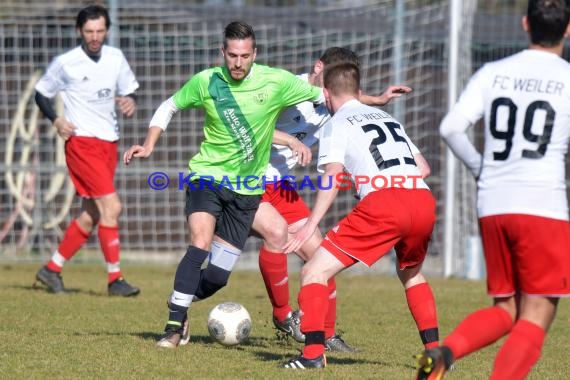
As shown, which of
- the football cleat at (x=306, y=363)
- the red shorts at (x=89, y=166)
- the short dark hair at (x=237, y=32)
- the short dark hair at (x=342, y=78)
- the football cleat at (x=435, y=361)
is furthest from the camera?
the red shorts at (x=89, y=166)

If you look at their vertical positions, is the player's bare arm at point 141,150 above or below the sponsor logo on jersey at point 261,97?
below

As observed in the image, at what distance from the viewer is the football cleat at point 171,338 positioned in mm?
6855

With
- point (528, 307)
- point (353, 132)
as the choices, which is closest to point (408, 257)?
point (353, 132)

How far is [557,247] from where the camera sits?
4.75 m

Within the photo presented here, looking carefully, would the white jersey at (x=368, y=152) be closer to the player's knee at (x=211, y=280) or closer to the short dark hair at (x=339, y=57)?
the short dark hair at (x=339, y=57)

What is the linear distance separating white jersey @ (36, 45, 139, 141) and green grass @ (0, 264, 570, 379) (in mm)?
1536

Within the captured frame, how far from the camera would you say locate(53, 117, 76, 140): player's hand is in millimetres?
9555

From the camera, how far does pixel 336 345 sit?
7.02 metres

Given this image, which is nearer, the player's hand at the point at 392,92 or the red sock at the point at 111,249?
the player's hand at the point at 392,92

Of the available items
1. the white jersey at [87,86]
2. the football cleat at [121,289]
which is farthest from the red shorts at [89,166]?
the football cleat at [121,289]

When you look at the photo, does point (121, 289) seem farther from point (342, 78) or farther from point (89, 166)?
point (342, 78)

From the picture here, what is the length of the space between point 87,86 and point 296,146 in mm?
3622

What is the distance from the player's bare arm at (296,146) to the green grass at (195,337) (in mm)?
1201

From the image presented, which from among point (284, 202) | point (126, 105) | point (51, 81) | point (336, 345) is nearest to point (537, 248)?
point (336, 345)
